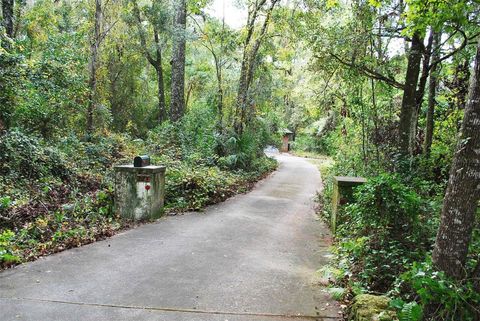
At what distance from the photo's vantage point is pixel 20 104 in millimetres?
9766

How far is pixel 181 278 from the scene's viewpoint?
450 cm

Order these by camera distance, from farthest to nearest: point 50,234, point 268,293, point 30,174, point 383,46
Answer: point 383,46 < point 30,174 < point 50,234 < point 268,293

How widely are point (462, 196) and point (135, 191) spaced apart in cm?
569

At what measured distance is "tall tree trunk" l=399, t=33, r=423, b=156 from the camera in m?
7.75

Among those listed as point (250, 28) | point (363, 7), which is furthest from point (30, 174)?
point (250, 28)

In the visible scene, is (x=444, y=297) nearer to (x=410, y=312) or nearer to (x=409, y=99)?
(x=410, y=312)

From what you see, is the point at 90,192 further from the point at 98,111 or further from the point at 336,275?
the point at 98,111

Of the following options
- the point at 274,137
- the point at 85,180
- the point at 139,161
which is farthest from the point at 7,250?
the point at 274,137

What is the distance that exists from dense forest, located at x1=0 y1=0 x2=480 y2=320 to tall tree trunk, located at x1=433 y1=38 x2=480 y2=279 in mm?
10

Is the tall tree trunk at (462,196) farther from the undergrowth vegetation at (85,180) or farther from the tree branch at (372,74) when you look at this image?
the tree branch at (372,74)

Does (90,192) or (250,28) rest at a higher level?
(250,28)

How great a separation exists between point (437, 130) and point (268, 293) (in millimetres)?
7760

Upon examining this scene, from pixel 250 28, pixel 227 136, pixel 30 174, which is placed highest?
pixel 250 28

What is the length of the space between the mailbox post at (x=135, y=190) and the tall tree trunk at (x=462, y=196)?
17.5 ft
